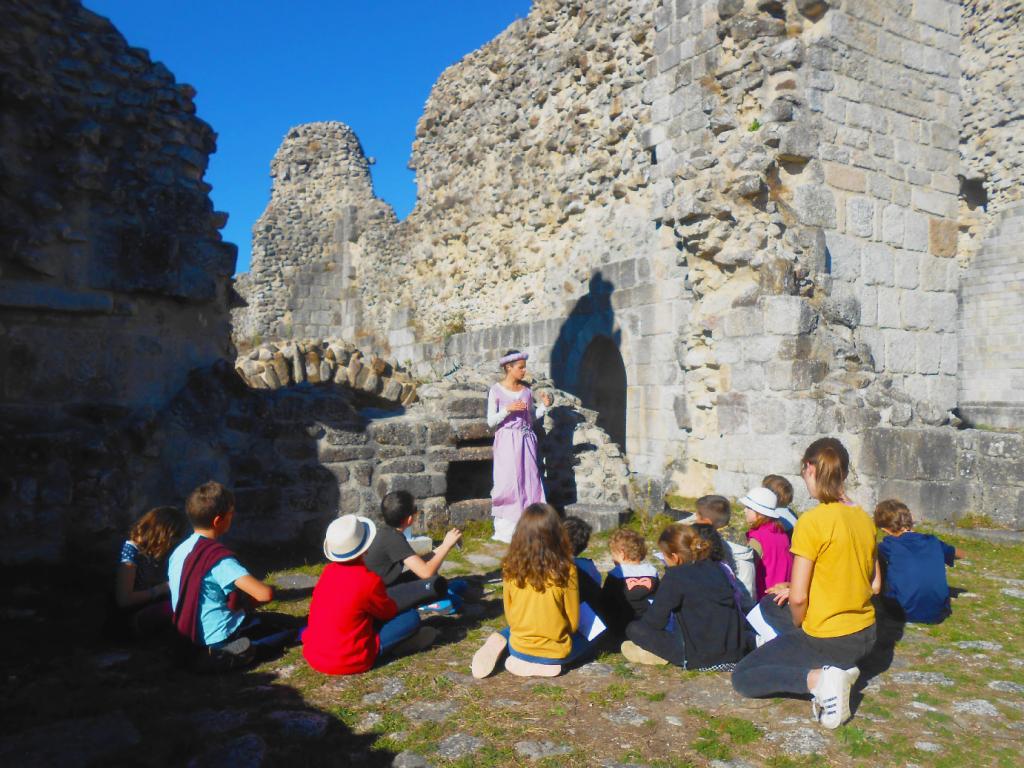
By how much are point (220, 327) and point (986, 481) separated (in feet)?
20.5

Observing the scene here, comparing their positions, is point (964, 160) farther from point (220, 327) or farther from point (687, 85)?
point (220, 327)

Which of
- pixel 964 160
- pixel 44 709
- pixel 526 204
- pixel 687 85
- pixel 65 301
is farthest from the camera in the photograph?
pixel 964 160

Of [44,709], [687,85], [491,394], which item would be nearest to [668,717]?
[44,709]

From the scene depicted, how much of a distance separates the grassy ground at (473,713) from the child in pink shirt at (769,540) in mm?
674

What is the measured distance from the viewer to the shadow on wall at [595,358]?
1030cm

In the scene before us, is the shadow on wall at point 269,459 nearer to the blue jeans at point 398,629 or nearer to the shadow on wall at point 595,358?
the blue jeans at point 398,629

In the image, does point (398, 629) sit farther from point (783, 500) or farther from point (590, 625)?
point (783, 500)

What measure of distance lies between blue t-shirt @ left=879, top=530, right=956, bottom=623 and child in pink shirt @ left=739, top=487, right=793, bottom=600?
0.59 m

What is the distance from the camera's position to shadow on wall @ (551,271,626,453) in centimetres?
1030

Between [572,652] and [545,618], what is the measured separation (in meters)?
0.24

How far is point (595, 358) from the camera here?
11.0 meters

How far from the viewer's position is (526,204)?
Answer: 12352 mm

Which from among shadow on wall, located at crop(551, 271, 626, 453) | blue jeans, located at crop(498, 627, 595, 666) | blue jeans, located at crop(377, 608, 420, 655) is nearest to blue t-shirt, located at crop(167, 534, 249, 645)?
blue jeans, located at crop(377, 608, 420, 655)

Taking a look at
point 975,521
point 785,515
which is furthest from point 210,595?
point 975,521
